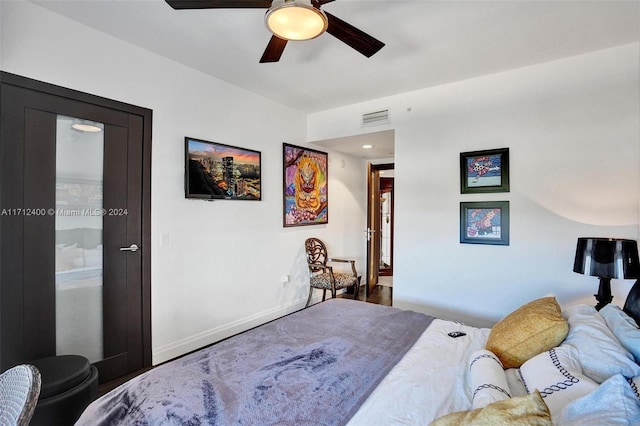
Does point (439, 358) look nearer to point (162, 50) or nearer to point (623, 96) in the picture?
point (623, 96)

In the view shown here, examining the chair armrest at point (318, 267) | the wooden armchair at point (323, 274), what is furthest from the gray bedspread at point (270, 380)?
the chair armrest at point (318, 267)

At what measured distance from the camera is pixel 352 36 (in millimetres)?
1822

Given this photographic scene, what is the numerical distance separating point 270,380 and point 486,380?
0.88 metres

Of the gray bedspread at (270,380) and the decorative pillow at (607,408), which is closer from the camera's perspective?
the decorative pillow at (607,408)

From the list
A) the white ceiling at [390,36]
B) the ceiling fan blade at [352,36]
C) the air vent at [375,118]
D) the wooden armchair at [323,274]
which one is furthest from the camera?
the wooden armchair at [323,274]

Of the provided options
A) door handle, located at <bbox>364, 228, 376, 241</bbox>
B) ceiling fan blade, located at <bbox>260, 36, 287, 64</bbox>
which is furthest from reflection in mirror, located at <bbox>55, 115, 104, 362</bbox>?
door handle, located at <bbox>364, 228, 376, 241</bbox>

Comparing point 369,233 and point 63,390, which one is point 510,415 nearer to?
point 63,390

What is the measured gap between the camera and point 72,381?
172 centimetres

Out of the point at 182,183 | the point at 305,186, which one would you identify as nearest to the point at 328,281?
the point at 305,186

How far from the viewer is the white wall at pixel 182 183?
216 centimetres

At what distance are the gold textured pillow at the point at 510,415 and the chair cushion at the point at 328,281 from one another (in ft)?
10.2

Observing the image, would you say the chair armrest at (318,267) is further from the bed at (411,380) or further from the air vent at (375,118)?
the bed at (411,380)

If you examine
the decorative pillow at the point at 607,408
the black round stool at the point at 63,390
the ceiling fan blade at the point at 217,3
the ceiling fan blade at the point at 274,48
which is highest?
the ceiling fan blade at the point at 274,48

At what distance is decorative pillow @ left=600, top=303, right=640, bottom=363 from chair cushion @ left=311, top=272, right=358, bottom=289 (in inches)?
106
